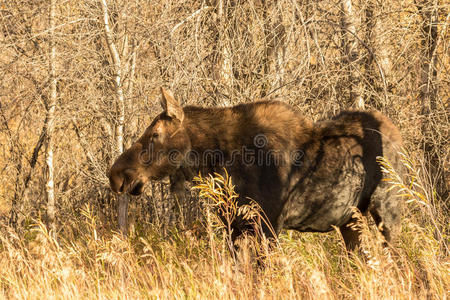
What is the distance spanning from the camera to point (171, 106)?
5.55 m

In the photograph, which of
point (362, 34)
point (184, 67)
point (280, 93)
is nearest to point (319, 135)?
point (280, 93)

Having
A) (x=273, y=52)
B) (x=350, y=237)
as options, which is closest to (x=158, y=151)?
(x=350, y=237)

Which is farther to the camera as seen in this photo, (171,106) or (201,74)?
(201,74)

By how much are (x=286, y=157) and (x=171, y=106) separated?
49.4 inches

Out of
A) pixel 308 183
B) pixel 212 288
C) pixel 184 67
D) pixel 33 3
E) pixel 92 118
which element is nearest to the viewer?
pixel 212 288

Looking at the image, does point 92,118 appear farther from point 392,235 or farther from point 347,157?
point 392,235

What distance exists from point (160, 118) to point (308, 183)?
1.65m

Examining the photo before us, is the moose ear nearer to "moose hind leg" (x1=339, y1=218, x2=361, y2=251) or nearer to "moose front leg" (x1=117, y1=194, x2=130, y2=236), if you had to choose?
"moose front leg" (x1=117, y1=194, x2=130, y2=236)

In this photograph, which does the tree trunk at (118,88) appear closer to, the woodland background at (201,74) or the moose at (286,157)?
the woodland background at (201,74)

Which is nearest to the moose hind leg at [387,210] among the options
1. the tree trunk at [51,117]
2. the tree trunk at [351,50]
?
the tree trunk at [351,50]

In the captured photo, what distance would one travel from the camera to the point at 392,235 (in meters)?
5.62

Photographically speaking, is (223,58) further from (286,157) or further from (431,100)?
(431,100)

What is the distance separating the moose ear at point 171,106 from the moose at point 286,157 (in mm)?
10

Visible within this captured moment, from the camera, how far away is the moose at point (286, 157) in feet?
17.9
